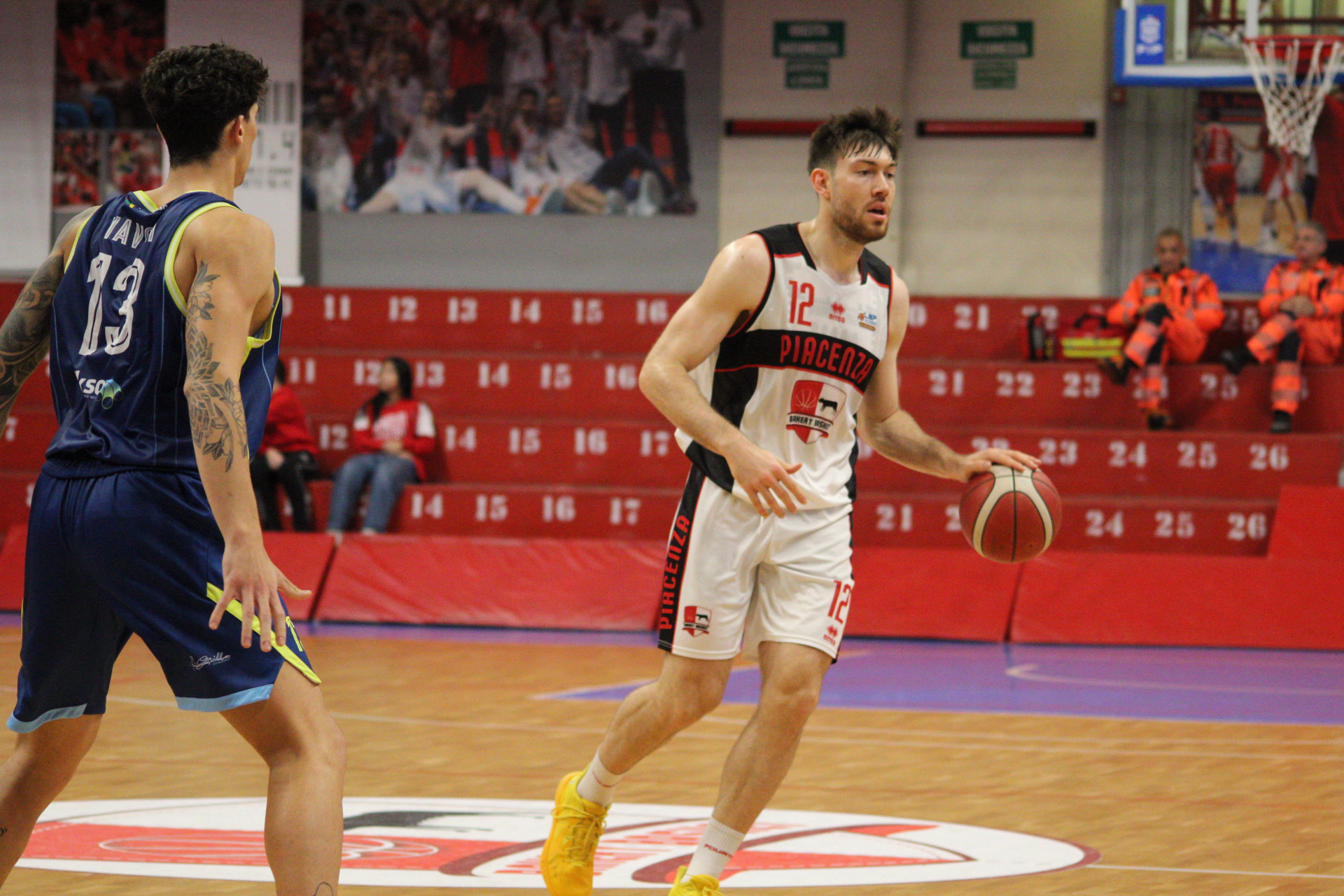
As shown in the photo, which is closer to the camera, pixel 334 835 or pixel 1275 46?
pixel 334 835

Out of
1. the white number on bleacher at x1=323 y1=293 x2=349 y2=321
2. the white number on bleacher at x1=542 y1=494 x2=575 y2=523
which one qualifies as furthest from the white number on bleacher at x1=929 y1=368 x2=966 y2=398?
the white number on bleacher at x1=323 y1=293 x2=349 y2=321

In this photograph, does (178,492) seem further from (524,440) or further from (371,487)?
(524,440)

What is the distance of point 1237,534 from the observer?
1224 centimetres

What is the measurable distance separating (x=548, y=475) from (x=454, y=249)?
403 cm

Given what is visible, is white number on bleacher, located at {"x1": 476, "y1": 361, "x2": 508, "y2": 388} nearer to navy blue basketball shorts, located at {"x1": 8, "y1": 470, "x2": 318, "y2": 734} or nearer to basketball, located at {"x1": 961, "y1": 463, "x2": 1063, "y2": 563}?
basketball, located at {"x1": 961, "y1": 463, "x2": 1063, "y2": 563}

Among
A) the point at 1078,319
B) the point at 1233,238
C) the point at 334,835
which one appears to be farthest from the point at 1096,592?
the point at 334,835

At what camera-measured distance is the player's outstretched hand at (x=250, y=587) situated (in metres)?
3.03

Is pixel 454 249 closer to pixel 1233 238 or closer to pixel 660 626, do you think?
pixel 1233 238

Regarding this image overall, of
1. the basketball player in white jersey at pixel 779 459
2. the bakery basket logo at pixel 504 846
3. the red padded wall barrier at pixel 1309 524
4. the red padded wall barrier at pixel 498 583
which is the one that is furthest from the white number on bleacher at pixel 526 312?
the basketball player in white jersey at pixel 779 459

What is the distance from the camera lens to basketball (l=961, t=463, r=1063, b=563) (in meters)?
4.48

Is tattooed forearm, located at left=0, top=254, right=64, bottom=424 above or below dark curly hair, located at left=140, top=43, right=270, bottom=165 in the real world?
below

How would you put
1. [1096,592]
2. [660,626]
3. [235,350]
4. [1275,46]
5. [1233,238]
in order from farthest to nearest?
[1233,238] → [1275,46] → [1096,592] → [660,626] → [235,350]

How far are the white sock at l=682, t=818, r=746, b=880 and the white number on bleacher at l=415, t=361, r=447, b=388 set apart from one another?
1029cm

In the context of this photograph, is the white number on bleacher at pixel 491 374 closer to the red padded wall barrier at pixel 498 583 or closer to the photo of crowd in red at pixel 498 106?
the red padded wall barrier at pixel 498 583
